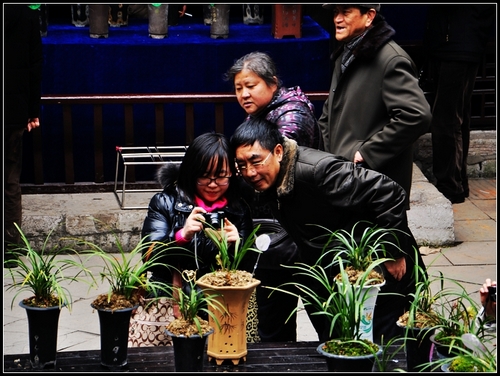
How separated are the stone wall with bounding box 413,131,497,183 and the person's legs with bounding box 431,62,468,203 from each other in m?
0.55

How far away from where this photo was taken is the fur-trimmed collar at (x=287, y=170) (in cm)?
409

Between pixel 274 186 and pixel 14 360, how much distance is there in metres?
1.27

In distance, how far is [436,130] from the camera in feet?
25.9

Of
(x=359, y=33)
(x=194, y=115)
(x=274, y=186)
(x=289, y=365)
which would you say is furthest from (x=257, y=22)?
(x=289, y=365)

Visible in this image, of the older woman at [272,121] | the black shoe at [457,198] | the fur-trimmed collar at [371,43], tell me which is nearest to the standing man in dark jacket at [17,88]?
the older woman at [272,121]

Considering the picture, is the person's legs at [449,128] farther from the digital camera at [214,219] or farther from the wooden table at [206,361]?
the wooden table at [206,361]

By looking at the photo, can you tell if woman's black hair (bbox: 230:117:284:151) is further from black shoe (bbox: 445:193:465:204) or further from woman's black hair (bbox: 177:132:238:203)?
black shoe (bbox: 445:193:465:204)

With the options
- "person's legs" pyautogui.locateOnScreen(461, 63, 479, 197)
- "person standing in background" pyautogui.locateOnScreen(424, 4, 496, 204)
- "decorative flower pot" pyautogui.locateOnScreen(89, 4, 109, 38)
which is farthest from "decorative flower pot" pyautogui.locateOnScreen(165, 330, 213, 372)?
"person's legs" pyautogui.locateOnScreen(461, 63, 479, 197)

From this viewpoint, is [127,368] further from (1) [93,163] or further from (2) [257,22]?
(2) [257,22]

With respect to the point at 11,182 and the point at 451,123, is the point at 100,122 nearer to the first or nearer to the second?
the point at 11,182

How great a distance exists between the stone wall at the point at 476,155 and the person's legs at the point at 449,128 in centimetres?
55

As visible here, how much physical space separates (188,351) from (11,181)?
139 inches

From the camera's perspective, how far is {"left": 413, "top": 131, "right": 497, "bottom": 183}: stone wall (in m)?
8.58

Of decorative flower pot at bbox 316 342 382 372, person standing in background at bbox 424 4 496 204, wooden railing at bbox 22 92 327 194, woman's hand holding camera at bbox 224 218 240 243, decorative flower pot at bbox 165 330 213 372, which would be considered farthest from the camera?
person standing in background at bbox 424 4 496 204
